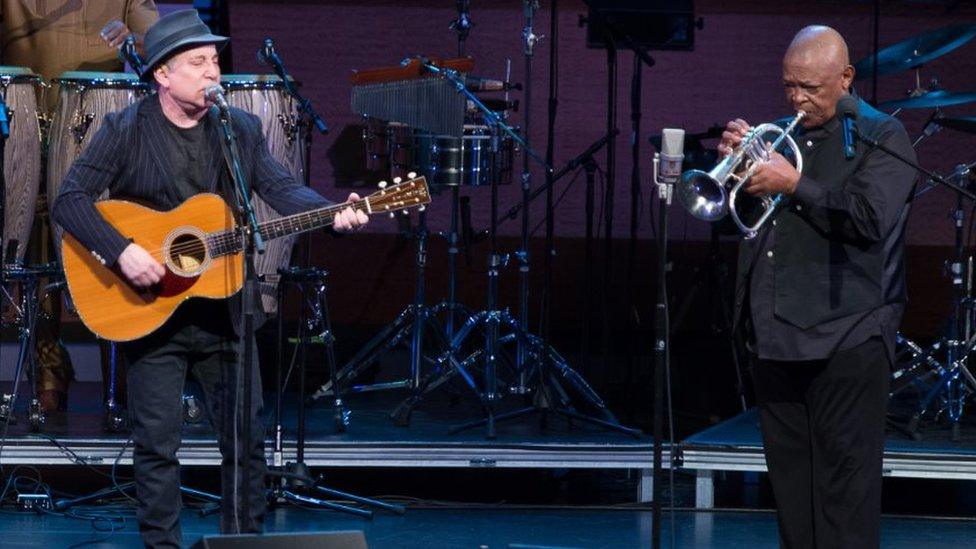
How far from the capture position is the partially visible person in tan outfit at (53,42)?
7.71 meters

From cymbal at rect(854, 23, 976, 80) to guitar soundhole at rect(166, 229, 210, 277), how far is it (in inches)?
139

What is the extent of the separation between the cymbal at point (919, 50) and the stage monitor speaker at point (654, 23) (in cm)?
112

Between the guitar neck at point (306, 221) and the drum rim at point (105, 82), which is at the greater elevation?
the drum rim at point (105, 82)

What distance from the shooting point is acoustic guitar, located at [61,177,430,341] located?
5.34 meters

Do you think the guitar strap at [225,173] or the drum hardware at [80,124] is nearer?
the guitar strap at [225,173]

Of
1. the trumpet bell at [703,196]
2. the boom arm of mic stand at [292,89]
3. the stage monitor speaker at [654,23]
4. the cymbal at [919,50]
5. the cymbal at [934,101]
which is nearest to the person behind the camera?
the trumpet bell at [703,196]

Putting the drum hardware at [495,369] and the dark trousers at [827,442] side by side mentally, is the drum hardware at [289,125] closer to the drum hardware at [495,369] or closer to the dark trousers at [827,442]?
the drum hardware at [495,369]

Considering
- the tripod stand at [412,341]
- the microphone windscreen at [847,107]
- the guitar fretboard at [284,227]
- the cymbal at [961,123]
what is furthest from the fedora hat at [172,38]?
the cymbal at [961,123]

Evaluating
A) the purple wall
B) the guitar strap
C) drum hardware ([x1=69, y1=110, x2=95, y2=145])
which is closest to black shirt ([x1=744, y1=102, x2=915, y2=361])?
the guitar strap

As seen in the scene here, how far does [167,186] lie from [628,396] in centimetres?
383

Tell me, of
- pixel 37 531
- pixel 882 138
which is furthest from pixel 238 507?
pixel 882 138

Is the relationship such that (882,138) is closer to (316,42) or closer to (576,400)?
(576,400)

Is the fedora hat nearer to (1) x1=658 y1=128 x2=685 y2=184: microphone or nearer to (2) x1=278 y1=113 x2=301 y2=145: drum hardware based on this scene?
(1) x1=658 y1=128 x2=685 y2=184: microphone

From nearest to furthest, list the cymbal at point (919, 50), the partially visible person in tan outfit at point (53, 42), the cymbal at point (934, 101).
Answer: the cymbal at point (934, 101) → the cymbal at point (919, 50) → the partially visible person in tan outfit at point (53, 42)
